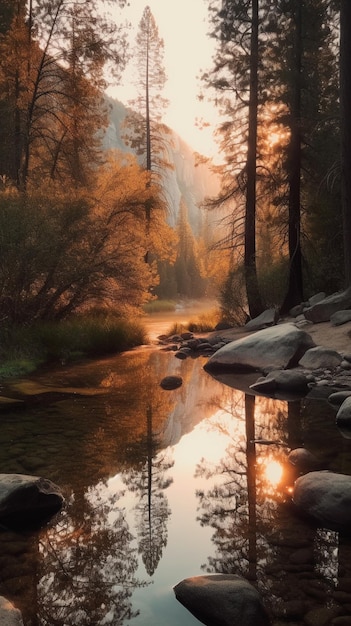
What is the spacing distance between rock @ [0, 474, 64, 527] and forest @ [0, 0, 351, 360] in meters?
6.92

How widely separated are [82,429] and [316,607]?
3722mm

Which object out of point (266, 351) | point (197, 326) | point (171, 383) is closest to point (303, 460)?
point (171, 383)

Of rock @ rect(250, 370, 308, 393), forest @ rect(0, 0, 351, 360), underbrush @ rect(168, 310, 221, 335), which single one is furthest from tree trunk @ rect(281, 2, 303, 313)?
rock @ rect(250, 370, 308, 393)

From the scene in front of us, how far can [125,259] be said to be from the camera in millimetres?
12586

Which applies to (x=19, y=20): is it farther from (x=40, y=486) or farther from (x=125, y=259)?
(x=40, y=486)

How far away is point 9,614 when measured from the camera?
2.36m

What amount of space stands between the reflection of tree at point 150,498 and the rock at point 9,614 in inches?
33.0

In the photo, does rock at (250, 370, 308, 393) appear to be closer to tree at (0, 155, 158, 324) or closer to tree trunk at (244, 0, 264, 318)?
tree at (0, 155, 158, 324)

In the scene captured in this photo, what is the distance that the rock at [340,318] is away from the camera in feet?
37.5

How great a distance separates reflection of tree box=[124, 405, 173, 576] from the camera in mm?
3312

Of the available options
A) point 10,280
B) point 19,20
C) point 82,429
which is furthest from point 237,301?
point 82,429

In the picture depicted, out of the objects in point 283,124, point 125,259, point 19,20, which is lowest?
point 125,259

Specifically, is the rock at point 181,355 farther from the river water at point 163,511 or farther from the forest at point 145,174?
the river water at point 163,511

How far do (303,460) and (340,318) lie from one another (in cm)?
740
